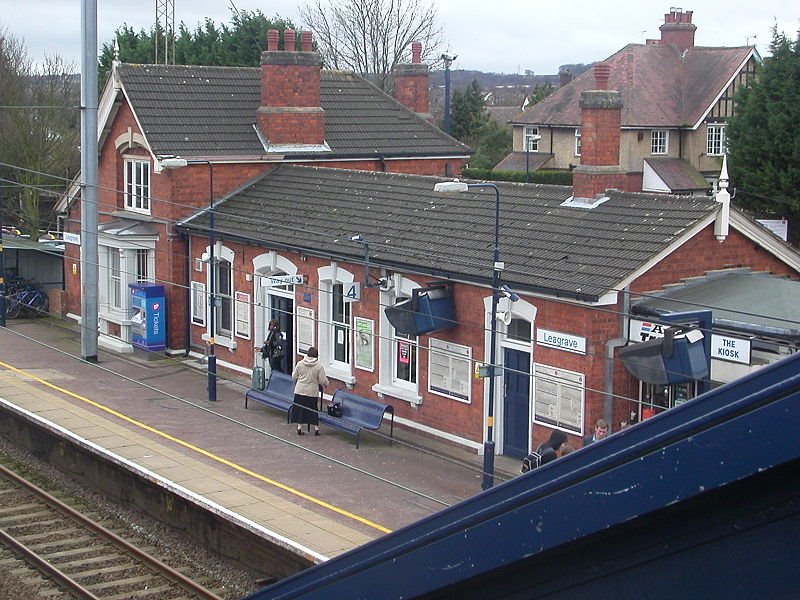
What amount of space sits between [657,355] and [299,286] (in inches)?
344

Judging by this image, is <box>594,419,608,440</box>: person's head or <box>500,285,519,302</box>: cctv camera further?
<box>500,285,519,302</box>: cctv camera

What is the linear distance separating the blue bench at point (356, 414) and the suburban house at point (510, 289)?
742 mm

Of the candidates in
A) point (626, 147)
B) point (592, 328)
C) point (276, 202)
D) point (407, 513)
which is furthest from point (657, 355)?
point (626, 147)

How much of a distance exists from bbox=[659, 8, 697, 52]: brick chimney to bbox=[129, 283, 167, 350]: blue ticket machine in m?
36.0

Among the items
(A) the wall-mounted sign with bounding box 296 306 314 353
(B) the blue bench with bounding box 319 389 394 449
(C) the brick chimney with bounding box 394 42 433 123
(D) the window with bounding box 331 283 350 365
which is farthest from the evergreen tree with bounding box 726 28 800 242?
(B) the blue bench with bounding box 319 389 394 449

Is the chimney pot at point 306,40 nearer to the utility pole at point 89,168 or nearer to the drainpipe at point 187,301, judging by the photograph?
the utility pole at point 89,168

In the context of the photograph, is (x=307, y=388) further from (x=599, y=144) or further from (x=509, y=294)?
(x=599, y=144)

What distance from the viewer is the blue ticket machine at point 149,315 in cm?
2589

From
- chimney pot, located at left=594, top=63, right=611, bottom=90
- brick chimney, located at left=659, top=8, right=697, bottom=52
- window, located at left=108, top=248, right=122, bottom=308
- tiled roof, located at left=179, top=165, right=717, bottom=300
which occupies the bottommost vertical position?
window, located at left=108, top=248, right=122, bottom=308

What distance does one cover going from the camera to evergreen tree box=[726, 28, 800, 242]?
Answer: 108 feet

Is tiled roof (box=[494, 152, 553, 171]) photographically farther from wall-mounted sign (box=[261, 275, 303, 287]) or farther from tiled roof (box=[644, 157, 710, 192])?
wall-mounted sign (box=[261, 275, 303, 287])

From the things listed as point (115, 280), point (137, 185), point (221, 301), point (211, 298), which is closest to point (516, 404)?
point (211, 298)

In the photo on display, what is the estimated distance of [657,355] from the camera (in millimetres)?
15711

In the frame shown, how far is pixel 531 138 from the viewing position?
55.5 m
